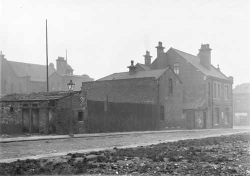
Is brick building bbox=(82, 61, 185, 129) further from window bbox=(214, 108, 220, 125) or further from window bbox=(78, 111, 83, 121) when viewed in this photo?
window bbox=(78, 111, 83, 121)

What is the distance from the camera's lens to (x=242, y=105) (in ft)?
226

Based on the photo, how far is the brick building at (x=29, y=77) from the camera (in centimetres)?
6400

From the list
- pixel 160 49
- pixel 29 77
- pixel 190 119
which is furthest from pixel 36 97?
pixel 29 77

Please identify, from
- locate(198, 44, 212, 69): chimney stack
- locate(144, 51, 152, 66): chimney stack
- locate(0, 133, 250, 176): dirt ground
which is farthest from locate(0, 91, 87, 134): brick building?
locate(198, 44, 212, 69): chimney stack

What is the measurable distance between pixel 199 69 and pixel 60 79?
3258cm

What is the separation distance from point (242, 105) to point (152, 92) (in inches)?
1556

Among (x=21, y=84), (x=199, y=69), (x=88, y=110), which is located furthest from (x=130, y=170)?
(x=21, y=84)

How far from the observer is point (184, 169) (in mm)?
8633

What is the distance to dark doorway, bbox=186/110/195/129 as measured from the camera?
A: 131ft

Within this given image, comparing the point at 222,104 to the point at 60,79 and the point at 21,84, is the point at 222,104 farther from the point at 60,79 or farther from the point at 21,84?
the point at 21,84

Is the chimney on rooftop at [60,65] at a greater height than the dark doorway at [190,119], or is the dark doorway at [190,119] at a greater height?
the chimney on rooftop at [60,65]

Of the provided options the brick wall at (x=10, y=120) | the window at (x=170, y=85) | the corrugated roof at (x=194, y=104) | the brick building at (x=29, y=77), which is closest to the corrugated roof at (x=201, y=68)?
the corrugated roof at (x=194, y=104)

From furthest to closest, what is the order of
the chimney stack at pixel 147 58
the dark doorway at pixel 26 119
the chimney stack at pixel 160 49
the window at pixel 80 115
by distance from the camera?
1. the chimney stack at pixel 147 58
2. the chimney stack at pixel 160 49
3. the window at pixel 80 115
4. the dark doorway at pixel 26 119

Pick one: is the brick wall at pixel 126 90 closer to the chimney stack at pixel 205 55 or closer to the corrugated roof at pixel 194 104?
the corrugated roof at pixel 194 104
